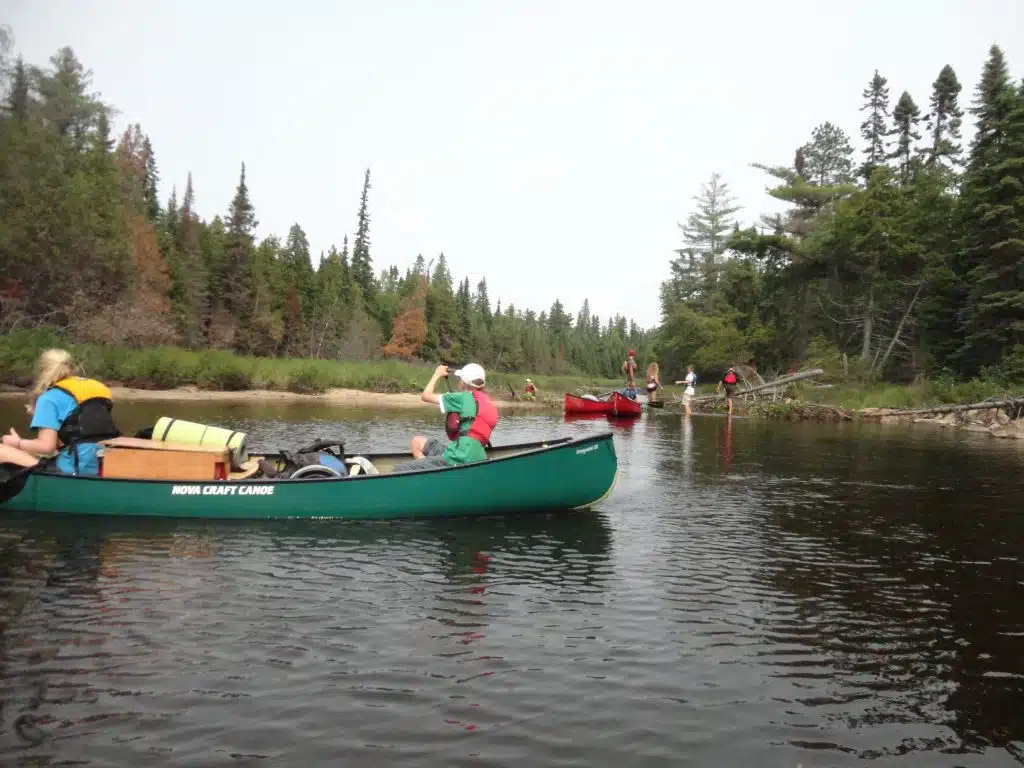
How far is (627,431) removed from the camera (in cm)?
2516

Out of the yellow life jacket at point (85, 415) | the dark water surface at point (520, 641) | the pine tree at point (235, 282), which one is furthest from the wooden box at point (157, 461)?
the pine tree at point (235, 282)

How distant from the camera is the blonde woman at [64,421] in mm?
8906

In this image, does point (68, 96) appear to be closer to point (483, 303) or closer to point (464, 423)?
point (464, 423)

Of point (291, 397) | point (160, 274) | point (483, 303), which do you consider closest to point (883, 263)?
point (291, 397)

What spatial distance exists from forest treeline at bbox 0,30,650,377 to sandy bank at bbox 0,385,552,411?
393 centimetres

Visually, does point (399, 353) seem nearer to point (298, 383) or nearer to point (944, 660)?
point (298, 383)

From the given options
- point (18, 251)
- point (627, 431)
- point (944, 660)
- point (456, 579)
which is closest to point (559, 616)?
point (456, 579)

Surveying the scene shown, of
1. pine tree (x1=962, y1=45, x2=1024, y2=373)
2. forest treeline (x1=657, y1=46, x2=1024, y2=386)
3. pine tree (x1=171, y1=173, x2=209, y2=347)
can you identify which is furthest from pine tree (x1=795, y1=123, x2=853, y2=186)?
pine tree (x1=171, y1=173, x2=209, y2=347)

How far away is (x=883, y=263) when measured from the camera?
42.4 metres

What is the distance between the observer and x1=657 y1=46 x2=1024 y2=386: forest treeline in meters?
33.2

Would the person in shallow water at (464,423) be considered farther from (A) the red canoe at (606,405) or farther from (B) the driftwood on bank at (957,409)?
(B) the driftwood on bank at (957,409)

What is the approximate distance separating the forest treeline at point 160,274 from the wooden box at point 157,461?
27.2m

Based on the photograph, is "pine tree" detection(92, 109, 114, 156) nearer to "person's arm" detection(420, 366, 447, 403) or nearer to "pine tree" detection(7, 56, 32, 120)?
"pine tree" detection(7, 56, 32, 120)

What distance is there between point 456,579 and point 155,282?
57333 mm
